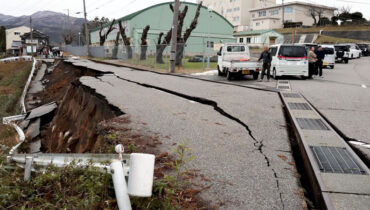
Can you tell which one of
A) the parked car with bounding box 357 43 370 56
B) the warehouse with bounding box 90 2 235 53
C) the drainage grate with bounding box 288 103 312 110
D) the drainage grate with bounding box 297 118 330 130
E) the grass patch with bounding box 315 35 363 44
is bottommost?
the drainage grate with bounding box 297 118 330 130

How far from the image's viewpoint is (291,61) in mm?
16297

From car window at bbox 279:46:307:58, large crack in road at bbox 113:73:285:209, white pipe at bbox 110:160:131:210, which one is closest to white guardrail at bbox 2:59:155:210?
white pipe at bbox 110:160:131:210

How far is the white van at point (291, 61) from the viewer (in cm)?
1633

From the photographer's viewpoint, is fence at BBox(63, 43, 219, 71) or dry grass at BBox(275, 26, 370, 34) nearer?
fence at BBox(63, 43, 219, 71)

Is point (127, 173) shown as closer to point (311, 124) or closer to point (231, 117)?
point (231, 117)

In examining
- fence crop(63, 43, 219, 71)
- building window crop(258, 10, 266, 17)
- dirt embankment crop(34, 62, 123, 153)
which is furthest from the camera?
building window crop(258, 10, 266, 17)

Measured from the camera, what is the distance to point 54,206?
2.80 meters

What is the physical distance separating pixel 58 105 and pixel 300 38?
53846 millimetres

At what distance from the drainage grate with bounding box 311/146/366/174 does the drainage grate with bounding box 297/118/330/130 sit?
1308 millimetres

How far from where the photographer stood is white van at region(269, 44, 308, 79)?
16.3m

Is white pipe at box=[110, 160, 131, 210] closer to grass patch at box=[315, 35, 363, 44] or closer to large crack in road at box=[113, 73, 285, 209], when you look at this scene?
large crack in road at box=[113, 73, 285, 209]

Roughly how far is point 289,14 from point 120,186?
78.4m

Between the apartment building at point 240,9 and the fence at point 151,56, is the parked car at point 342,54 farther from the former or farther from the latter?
the apartment building at point 240,9

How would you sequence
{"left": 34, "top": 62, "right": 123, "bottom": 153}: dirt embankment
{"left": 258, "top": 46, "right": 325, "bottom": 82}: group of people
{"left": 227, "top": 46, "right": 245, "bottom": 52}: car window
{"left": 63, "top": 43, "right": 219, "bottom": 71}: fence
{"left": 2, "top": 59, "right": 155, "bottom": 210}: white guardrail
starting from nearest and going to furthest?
{"left": 2, "top": 59, "right": 155, "bottom": 210}: white guardrail → {"left": 34, "top": 62, "right": 123, "bottom": 153}: dirt embankment → {"left": 258, "top": 46, "right": 325, "bottom": 82}: group of people → {"left": 227, "top": 46, "right": 245, "bottom": 52}: car window → {"left": 63, "top": 43, "right": 219, "bottom": 71}: fence
